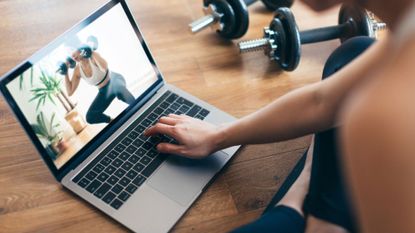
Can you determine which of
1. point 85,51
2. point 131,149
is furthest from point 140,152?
point 85,51

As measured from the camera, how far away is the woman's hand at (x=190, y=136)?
916 millimetres

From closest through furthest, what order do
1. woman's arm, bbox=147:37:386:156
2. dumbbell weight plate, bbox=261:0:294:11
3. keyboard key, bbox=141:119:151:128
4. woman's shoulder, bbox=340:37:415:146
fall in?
woman's shoulder, bbox=340:37:415:146
woman's arm, bbox=147:37:386:156
keyboard key, bbox=141:119:151:128
dumbbell weight plate, bbox=261:0:294:11

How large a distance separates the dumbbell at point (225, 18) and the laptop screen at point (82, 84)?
251mm

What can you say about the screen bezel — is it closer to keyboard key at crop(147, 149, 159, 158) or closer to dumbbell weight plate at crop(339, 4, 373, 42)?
keyboard key at crop(147, 149, 159, 158)

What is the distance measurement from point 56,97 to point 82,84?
6 centimetres

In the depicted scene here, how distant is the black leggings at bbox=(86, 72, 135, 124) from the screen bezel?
0.02 meters

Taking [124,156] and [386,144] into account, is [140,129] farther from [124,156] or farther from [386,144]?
[386,144]

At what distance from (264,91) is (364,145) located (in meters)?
0.70

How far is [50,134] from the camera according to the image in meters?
0.87

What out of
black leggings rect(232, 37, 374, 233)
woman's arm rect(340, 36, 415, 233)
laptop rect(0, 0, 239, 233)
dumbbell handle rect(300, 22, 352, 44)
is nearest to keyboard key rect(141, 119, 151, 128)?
laptop rect(0, 0, 239, 233)

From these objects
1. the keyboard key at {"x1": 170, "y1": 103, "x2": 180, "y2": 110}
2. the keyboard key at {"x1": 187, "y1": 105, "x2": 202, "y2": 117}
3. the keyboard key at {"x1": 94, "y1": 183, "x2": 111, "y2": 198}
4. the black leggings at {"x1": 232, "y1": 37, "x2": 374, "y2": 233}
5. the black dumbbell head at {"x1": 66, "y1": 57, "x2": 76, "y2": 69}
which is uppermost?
the black dumbbell head at {"x1": 66, "y1": 57, "x2": 76, "y2": 69}

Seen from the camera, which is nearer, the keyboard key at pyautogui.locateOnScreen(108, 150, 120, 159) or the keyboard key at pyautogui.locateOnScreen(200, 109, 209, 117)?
the keyboard key at pyautogui.locateOnScreen(108, 150, 120, 159)

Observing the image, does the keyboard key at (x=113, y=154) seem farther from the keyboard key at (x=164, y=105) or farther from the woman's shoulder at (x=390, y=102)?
the woman's shoulder at (x=390, y=102)

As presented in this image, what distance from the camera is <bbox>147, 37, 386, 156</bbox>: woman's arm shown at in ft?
2.54
